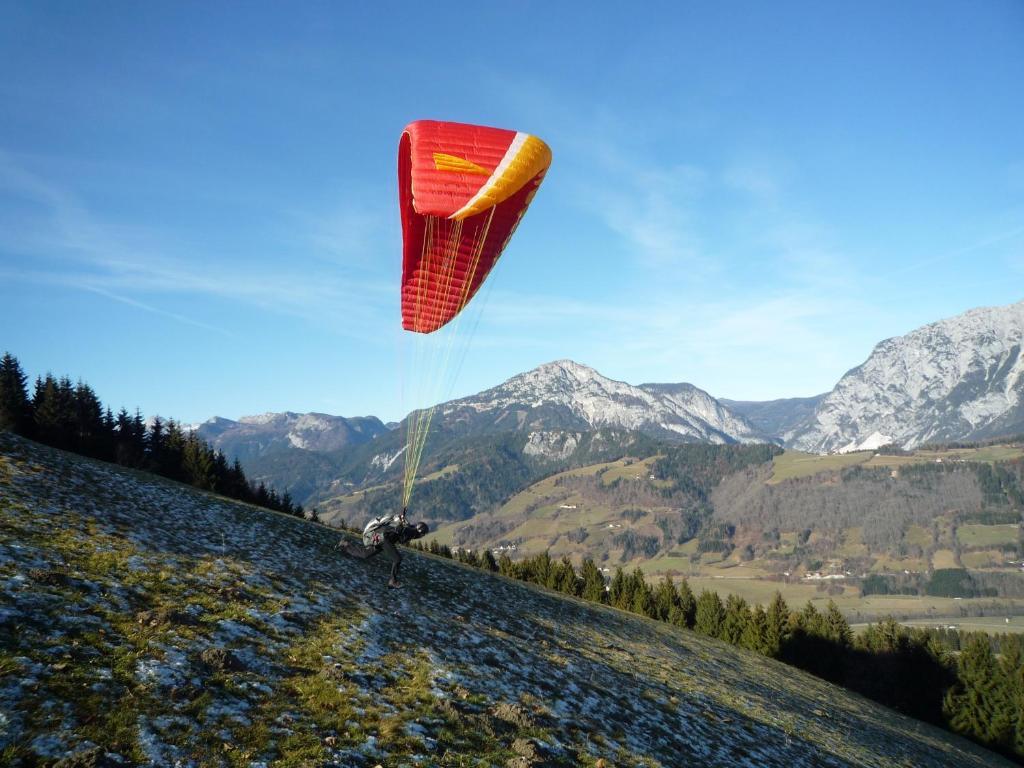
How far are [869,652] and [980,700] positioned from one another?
1163 centimetres

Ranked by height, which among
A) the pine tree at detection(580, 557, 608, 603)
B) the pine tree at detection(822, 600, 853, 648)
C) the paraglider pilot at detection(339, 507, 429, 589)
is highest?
the paraglider pilot at detection(339, 507, 429, 589)

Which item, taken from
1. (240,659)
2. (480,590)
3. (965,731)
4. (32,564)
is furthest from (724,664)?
(965,731)

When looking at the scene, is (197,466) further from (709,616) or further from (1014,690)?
(1014,690)

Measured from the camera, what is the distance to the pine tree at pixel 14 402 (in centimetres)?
4878

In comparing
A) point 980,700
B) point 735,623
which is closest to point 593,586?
point 735,623

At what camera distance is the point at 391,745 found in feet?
31.3

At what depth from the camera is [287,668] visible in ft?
37.7

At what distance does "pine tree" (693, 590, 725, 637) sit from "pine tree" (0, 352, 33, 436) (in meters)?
71.4

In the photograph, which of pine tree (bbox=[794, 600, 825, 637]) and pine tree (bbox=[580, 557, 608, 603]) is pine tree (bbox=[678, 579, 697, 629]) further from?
pine tree (bbox=[794, 600, 825, 637])

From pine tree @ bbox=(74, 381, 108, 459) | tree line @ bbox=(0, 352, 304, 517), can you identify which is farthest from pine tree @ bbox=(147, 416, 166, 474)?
pine tree @ bbox=(74, 381, 108, 459)

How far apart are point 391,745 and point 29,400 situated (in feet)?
201

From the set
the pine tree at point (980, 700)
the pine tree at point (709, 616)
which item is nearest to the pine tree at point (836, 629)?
the pine tree at point (980, 700)

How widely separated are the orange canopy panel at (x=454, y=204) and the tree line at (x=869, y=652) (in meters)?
46.7

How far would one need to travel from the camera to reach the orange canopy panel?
61.5 feet
